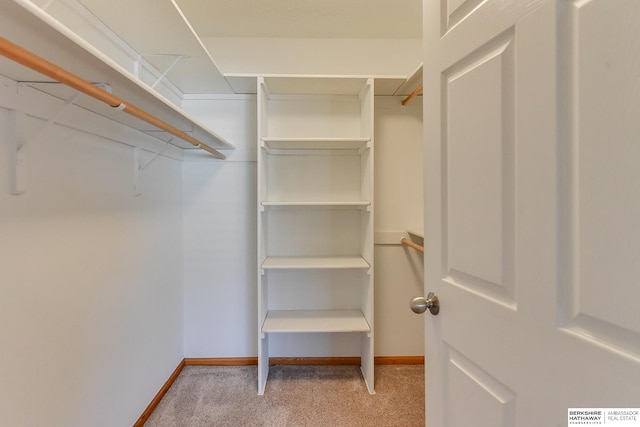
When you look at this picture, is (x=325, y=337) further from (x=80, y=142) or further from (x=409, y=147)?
(x=80, y=142)

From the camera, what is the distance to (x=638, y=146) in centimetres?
44

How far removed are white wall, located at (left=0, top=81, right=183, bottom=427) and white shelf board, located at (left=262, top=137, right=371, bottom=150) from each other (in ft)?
2.40

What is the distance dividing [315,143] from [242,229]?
32.7 inches

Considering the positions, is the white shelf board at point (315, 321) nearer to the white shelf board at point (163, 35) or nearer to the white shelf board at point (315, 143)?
the white shelf board at point (315, 143)

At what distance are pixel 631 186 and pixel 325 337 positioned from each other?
219 centimetres

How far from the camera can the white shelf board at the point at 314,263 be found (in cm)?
201

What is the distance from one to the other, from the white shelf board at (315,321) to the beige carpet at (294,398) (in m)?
0.41

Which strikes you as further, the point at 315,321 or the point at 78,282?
the point at 315,321

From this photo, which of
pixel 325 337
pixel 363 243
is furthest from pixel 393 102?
pixel 325 337

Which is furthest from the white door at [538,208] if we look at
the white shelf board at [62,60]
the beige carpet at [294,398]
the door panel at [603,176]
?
the beige carpet at [294,398]

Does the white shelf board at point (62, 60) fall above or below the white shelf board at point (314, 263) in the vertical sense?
above

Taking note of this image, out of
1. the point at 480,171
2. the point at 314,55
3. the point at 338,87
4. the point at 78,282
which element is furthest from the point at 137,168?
the point at 480,171

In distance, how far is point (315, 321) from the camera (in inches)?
84.5

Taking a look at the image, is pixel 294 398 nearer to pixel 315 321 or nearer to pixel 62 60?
pixel 315 321
